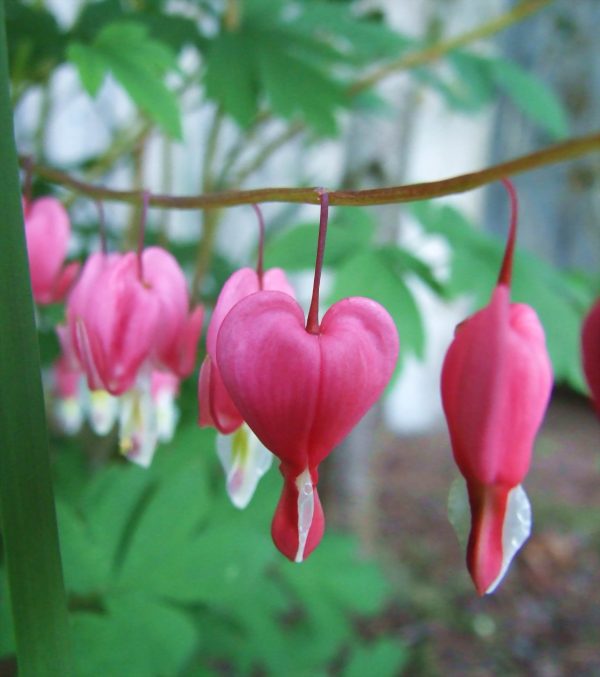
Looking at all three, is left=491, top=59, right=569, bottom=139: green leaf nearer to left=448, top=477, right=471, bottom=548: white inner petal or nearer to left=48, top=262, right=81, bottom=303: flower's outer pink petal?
left=48, top=262, right=81, bottom=303: flower's outer pink petal

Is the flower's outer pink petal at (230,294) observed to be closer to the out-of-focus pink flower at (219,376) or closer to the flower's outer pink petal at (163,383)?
the out-of-focus pink flower at (219,376)

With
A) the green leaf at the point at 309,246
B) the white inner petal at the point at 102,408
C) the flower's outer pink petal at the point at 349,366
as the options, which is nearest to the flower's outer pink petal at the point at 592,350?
the flower's outer pink petal at the point at 349,366

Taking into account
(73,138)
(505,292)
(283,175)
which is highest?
(505,292)

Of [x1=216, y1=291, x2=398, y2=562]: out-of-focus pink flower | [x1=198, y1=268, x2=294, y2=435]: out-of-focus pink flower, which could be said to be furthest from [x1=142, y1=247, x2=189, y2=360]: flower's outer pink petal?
[x1=216, y1=291, x2=398, y2=562]: out-of-focus pink flower

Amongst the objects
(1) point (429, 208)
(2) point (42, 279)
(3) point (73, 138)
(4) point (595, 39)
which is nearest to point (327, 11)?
(1) point (429, 208)

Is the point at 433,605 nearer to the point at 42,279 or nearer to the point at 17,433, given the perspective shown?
the point at 42,279
